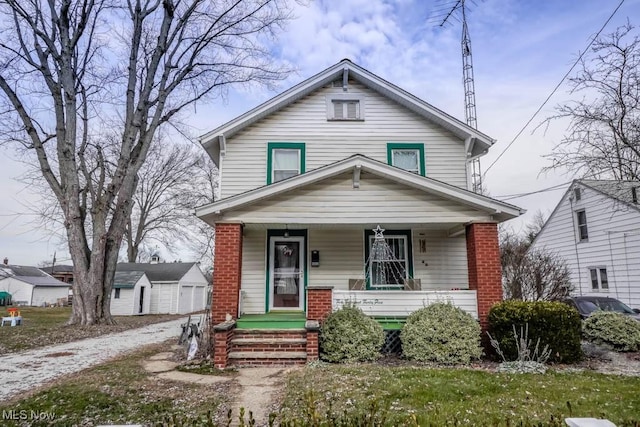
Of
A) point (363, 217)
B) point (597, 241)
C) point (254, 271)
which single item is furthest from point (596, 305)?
point (254, 271)

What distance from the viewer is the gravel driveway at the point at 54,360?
22.2 feet

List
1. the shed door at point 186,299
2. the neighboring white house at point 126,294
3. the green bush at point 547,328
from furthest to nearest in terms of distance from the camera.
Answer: the shed door at point 186,299
the neighboring white house at point 126,294
the green bush at point 547,328

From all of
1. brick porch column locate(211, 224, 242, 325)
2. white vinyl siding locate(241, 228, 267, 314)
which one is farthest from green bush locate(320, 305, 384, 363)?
white vinyl siding locate(241, 228, 267, 314)

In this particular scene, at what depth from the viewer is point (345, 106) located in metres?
11.8

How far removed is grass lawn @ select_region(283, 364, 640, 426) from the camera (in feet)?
15.1

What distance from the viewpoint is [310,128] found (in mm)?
11523

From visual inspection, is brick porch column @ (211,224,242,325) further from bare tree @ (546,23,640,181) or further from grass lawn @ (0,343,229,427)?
bare tree @ (546,23,640,181)

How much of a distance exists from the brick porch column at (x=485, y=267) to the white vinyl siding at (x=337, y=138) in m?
2.61

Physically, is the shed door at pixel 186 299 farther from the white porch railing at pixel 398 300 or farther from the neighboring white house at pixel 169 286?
the white porch railing at pixel 398 300

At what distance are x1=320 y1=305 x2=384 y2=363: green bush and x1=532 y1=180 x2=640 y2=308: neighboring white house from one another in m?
10.9

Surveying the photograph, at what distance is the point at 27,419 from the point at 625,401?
765 cm

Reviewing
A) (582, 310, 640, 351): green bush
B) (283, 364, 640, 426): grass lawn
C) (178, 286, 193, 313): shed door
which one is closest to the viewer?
(283, 364, 640, 426): grass lawn
